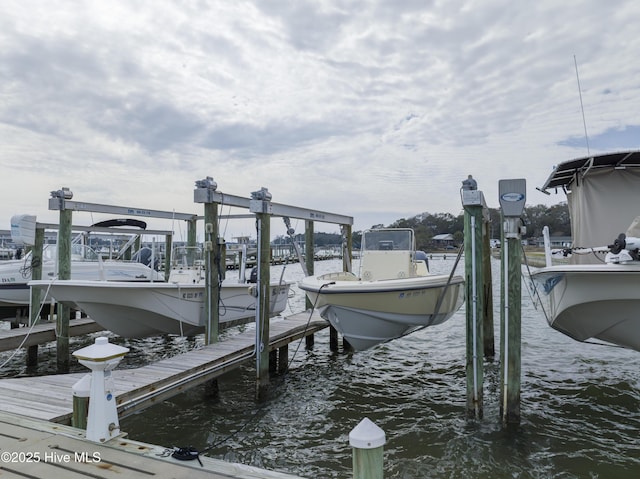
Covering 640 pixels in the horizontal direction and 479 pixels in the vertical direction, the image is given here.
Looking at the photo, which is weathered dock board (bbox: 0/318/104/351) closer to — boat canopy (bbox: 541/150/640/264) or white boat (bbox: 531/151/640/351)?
white boat (bbox: 531/151/640/351)

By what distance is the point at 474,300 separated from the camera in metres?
6.35

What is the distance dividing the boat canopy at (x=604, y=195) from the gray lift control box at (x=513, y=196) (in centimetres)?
192

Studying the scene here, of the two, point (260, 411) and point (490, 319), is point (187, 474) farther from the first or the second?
point (490, 319)

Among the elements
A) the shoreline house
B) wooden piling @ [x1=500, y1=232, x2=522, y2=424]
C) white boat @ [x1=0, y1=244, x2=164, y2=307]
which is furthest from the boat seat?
the shoreline house

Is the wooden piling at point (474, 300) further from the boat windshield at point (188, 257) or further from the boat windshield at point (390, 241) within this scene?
the boat windshield at point (188, 257)

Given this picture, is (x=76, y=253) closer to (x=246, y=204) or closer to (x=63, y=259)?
(x=63, y=259)

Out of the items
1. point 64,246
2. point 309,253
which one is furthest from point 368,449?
point 309,253

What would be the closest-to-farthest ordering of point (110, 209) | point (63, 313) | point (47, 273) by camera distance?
point (63, 313) < point (110, 209) < point (47, 273)

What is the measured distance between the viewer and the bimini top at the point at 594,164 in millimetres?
6812

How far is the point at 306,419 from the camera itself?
716 centimetres

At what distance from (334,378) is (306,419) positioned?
2365 millimetres

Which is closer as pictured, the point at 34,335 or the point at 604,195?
the point at 604,195

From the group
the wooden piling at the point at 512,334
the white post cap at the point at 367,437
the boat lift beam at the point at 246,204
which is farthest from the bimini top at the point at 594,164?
the white post cap at the point at 367,437

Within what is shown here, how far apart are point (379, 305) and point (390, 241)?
2.51 meters
